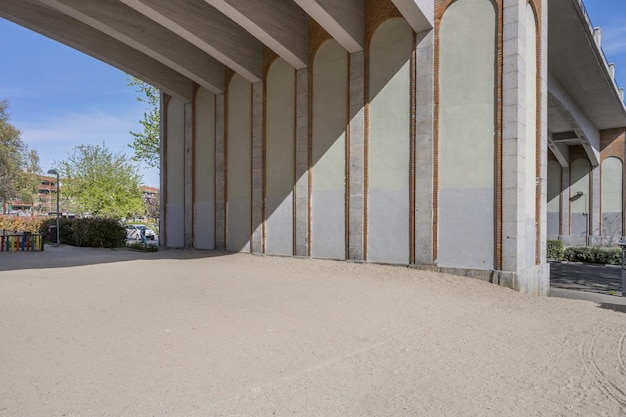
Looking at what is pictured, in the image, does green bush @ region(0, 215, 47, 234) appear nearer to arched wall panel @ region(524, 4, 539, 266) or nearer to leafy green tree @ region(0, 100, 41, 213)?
leafy green tree @ region(0, 100, 41, 213)

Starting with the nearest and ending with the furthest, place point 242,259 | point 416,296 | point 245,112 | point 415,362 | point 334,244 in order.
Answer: point 415,362 → point 416,296 → point 334,244 → point 242,259 → point 245,112

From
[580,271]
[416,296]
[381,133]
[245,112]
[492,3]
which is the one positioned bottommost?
[580,271]

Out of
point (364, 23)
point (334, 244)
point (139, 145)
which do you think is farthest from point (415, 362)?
point (139, 145)

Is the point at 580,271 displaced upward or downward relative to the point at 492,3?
downward

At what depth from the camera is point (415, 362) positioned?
4473mm

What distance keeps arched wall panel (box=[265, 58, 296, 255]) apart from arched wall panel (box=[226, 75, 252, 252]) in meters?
1.22

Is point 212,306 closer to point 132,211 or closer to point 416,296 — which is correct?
point 416,296

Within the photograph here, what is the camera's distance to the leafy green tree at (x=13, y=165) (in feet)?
137

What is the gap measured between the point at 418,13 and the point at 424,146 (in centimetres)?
356

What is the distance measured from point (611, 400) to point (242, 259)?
1182 cm

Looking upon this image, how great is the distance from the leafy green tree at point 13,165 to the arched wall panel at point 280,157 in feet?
133

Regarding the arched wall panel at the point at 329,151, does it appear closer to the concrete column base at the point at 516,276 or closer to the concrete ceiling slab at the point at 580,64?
the concrete column base at the point at 516,276

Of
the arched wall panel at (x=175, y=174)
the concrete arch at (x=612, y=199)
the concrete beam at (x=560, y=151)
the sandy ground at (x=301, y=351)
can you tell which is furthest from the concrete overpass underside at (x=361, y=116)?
the concrete arch at (x=612, y=199)

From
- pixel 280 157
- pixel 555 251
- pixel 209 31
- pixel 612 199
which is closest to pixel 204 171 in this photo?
pixel 280 157
